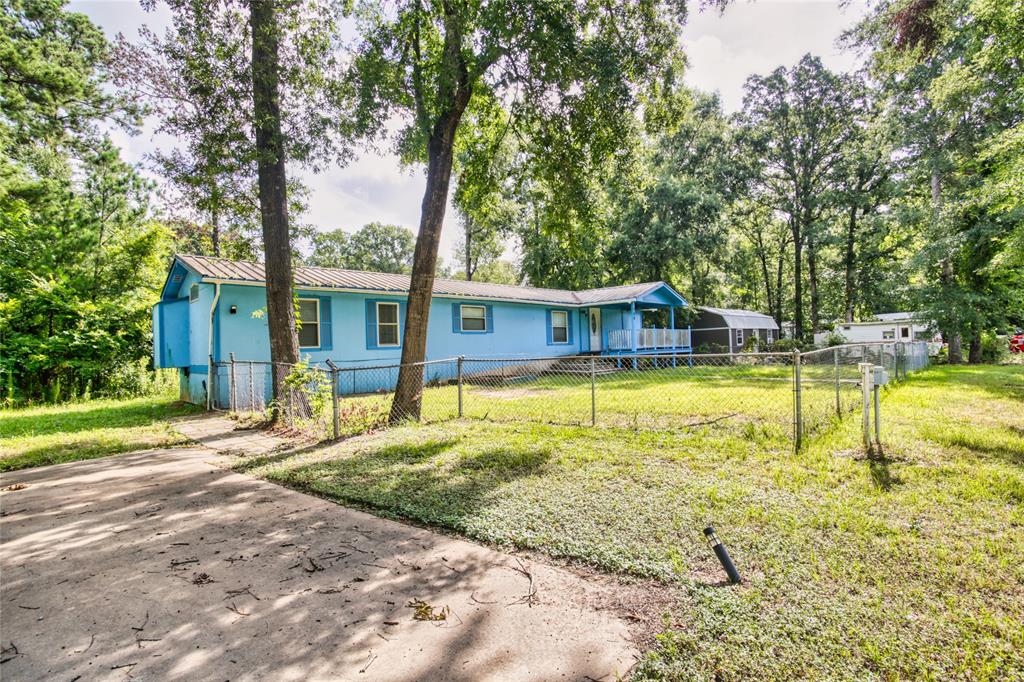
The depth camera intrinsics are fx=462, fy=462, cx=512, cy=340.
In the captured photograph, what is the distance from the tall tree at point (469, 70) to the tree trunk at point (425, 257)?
0.02 meters

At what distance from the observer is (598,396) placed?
412 inches

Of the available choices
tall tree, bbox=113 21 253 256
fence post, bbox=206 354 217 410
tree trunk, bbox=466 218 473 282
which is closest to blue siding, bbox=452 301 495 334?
fence post, bbox=206 354 217 410

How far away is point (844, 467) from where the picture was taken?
15.2ft

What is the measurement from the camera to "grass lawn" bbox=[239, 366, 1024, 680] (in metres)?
2.11

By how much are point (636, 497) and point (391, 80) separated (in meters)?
7.75

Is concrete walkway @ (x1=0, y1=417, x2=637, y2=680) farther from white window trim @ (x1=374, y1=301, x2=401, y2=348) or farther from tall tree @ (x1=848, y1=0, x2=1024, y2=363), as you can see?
tall tree @ (x1=848, y1=0, x2=1024, y2=363)

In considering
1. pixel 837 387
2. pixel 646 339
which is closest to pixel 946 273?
pixel 646 339

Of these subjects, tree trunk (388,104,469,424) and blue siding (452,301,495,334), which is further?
blue siding (452,301,495,334)

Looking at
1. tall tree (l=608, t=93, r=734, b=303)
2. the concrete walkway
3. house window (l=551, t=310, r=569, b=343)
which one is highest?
tall tree (l=608, t=93, r=734, b=303)

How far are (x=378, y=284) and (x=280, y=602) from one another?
38.4ft

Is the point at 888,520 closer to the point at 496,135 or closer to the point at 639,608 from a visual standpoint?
the point at 639,608

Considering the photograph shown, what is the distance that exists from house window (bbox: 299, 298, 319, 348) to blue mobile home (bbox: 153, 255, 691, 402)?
0.08ft

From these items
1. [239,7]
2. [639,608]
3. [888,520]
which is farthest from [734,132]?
[639,608]

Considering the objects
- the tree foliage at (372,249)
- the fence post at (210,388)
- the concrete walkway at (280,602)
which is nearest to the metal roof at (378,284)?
the fence post at (210,388)
